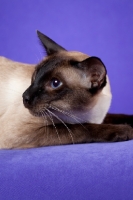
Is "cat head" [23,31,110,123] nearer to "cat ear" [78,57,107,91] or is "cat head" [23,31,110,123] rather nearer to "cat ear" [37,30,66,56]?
"cat ear" [78,57,107,91]

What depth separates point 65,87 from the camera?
1.48 metres

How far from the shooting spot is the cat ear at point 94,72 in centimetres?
146

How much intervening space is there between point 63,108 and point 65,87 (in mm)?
92

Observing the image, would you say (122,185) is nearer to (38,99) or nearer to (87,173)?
(87,173)

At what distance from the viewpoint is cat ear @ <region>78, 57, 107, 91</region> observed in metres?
1.46

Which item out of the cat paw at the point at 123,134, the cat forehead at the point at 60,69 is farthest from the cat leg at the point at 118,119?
the cat forehead at the point at 60,69

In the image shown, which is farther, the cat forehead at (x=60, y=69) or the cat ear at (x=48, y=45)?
the cat ear at (x=48, y=45)

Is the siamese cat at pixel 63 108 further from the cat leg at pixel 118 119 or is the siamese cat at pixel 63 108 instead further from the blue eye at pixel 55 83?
the cat leg at pixel 118 119

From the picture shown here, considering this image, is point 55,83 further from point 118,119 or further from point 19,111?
point 118,119

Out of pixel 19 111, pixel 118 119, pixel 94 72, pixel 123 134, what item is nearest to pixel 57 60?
pixel 94 72

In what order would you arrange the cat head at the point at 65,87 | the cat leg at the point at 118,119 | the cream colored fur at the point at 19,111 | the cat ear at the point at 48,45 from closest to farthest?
the cat head at the point at 65,87 → the cream colored fur at the point at 19,111 → the cat ear at the point at 48,45 → the cat leg at the point at 118,119

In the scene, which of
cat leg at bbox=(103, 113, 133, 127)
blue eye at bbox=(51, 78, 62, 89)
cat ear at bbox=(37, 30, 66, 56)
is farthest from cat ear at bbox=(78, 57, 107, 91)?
cat leg at bbox=(103, 113, 133, 127)

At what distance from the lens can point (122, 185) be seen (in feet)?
3.81

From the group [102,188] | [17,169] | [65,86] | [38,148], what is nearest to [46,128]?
[38,148]
